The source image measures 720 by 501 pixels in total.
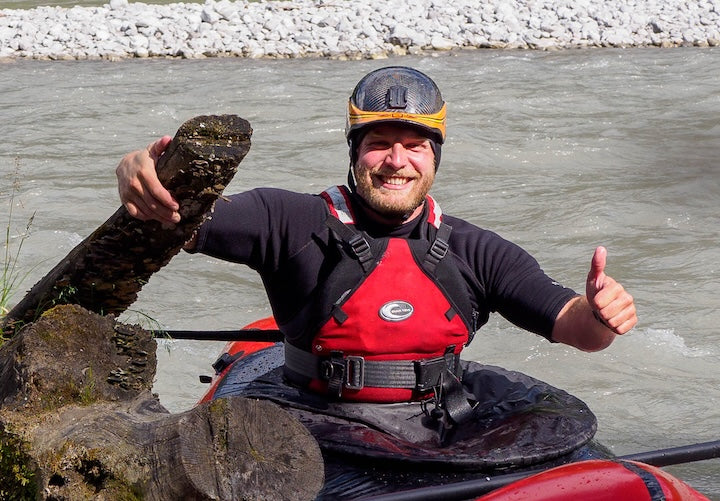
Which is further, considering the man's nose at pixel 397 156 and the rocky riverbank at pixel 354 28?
the rocky riverbank at pixel 354 28

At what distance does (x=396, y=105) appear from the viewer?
3.35 metres

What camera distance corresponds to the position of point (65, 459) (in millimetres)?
2283

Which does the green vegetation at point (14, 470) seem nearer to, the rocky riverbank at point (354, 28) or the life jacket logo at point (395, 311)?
the life jacket logo at point (395, 311)

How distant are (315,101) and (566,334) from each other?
308 inches

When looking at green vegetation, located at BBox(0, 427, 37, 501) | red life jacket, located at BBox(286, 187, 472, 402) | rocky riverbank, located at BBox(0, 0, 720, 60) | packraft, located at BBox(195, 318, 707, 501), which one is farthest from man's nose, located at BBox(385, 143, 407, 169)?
rocky riverbank, located at BBox(0, 0, 720, 60)

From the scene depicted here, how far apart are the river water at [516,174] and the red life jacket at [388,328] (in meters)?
0.68

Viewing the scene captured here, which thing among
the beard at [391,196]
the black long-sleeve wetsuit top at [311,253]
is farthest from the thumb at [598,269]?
the beard at [391,196]

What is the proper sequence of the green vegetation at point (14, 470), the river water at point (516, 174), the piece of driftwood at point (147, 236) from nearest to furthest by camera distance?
the green vegetation at point (14, 470) < the piece of driftwood at point (147, 236) < the river water at point (516, 174)

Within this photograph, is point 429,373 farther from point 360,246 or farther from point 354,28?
point 354,28

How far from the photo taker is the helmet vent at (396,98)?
335 centimetres

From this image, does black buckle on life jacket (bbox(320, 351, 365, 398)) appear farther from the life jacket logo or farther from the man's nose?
the man's nose

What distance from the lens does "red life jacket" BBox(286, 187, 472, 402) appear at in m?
3.20

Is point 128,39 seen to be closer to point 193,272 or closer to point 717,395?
point 193,272

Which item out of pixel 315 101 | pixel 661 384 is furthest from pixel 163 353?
pixel 315 101
